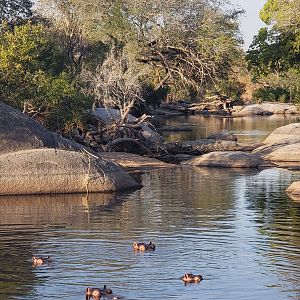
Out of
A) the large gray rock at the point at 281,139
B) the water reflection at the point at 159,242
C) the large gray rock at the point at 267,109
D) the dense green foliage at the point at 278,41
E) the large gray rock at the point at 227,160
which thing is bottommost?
the water reflection at the point at 159,242

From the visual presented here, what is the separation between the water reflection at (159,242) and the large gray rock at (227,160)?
5367 mm

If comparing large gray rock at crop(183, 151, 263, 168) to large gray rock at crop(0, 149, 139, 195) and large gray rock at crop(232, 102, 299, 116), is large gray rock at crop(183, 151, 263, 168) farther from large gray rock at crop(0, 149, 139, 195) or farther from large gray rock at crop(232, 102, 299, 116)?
large gray rock at crop(232, 102, 299, 116)

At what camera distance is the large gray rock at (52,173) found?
24.7 meters

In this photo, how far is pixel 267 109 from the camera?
84.0 meters

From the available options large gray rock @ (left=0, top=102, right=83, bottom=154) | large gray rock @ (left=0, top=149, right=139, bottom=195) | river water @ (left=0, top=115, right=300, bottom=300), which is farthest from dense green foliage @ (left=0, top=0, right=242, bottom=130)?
river water @ (left=0, top=115, right=300, bottom=300)

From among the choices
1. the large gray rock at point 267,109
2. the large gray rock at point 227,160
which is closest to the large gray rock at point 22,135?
the large gray rock at point 227,160

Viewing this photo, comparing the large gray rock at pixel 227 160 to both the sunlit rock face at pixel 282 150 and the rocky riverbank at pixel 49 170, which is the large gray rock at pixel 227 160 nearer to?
the sunlit rock face at pixel 282 150

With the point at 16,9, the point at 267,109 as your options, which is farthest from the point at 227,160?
the point at 267,109

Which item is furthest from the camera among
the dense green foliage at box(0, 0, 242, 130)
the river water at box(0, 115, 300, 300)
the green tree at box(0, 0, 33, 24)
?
the green tree at box(0, 0, 33, 24)

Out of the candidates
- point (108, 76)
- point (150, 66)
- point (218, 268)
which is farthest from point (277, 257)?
point (150, 66)

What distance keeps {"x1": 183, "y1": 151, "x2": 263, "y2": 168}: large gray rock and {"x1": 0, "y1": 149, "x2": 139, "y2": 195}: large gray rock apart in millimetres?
8306

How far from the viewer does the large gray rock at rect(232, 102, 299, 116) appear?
8212cm

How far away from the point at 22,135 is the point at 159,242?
10145mm

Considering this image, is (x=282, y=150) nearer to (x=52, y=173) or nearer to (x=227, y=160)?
(x=227, y=160)
